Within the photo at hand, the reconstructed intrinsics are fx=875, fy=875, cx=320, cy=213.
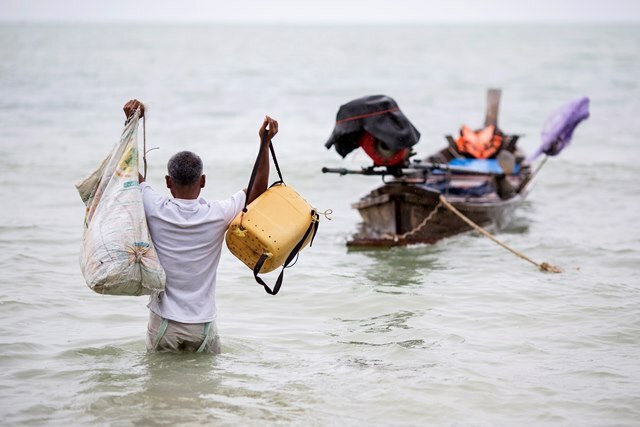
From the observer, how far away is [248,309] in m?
7.65

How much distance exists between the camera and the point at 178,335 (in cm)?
484

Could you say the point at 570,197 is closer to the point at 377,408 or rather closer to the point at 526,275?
the point at 526,275

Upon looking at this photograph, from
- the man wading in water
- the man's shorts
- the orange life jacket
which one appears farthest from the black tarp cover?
the man's shorts

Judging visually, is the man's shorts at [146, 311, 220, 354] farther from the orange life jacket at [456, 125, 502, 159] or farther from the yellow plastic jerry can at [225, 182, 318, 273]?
the orange life jacket at [456, 125, 502, 159]

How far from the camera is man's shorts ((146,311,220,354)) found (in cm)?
484

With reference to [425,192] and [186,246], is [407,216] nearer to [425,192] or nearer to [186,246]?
[425,192]

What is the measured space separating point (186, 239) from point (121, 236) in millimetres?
380

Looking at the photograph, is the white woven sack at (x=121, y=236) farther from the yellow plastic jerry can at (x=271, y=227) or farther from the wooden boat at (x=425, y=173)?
the wooden boat at (x=425, y=173)

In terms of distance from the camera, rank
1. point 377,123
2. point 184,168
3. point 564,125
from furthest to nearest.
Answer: point 564,125
point 377,123
point 184,168

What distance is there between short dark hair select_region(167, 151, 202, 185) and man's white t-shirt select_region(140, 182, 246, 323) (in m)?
0.13

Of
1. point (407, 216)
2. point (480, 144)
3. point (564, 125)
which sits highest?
point (564, 125)

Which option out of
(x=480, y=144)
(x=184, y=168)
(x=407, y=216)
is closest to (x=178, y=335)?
(x=184, y=168)

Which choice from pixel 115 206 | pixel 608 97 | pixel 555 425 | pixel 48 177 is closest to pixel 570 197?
pixel 48 177

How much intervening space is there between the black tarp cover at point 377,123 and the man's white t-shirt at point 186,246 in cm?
415
